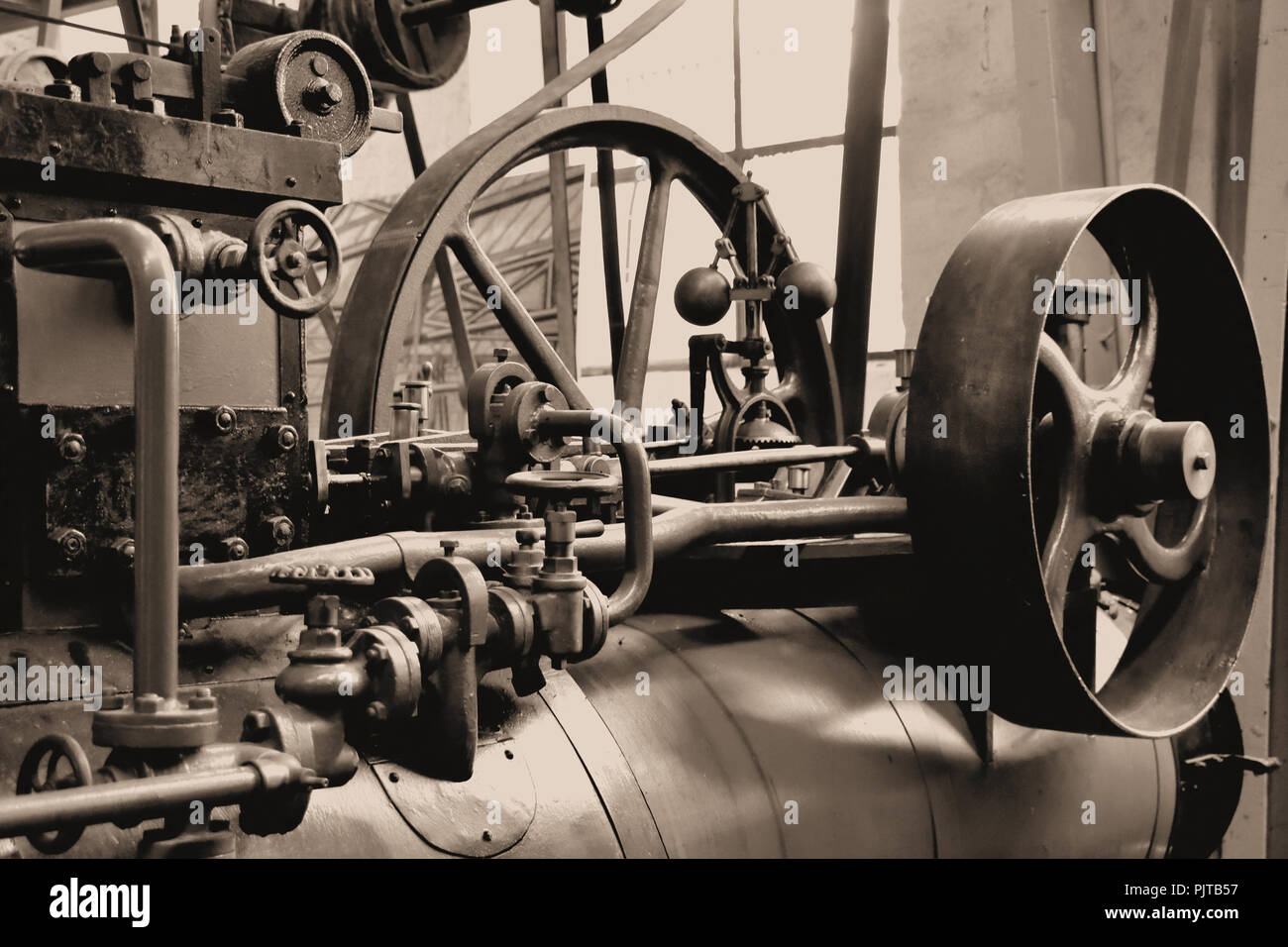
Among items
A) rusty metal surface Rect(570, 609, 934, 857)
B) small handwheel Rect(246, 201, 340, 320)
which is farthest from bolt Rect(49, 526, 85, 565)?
rusty metal surface Rect(570, 609, 934, 857)

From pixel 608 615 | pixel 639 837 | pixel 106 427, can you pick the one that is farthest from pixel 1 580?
pixel 639 837

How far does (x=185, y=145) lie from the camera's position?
1573mm

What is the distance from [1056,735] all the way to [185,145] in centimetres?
193

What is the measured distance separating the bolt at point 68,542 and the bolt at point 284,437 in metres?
0.27

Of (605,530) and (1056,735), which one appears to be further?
(1056,735)

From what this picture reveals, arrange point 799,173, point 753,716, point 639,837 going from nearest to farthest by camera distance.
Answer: point 639,837, point 753,716, point 799,173

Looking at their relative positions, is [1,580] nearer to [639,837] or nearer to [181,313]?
[181,313]

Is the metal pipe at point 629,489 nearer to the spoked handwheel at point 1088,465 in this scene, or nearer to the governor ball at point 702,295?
the spoked handwheel at point 1088,465

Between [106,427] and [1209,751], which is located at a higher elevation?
[106,427]

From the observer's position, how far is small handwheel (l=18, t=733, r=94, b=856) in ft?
4.00

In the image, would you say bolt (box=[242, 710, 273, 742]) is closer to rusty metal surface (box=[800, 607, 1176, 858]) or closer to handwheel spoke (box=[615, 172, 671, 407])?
rusty metal surface (box=[800, 607, 1176, 858])

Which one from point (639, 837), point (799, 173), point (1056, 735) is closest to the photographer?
point (639, 837)

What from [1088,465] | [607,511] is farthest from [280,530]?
[1088,465]

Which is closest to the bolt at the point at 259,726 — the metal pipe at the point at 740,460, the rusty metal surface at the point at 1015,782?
the metal pipe at the point at 740,460
